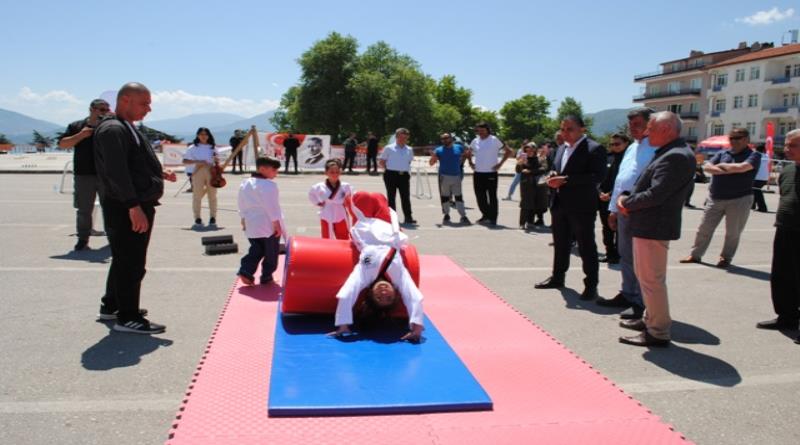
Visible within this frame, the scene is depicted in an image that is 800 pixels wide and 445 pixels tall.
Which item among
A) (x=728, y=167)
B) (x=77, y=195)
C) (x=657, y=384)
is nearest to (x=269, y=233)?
(x=77, y=195)

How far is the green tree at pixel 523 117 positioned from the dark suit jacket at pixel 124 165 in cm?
12871

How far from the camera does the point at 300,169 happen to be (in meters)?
29.1

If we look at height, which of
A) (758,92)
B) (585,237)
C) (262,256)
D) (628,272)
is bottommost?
(262,256)

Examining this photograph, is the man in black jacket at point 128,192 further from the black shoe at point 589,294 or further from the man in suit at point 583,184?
the black shoe at point 589,294

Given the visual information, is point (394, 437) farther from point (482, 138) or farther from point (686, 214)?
point (686, 214)

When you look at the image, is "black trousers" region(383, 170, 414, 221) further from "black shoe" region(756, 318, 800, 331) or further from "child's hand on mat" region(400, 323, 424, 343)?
"black shoe" region(756, 318, 800, 331)

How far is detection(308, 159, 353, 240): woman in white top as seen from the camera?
25.7 ft

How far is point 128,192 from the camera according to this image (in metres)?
4.67

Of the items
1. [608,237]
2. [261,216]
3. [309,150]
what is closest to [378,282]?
[261,216]

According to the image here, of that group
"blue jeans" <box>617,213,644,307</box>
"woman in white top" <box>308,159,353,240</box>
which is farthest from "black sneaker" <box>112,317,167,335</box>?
"blue jeans" <box>617,213,644,307</box>

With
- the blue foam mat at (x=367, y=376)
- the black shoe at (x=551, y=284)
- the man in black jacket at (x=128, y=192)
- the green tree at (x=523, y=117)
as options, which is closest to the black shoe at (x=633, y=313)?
the black shoe at (x=551, y=284)

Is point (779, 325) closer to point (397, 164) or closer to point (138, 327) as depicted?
point (138, 327)

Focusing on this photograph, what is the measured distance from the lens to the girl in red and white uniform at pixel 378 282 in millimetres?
4832

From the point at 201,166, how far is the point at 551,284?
289 inches
